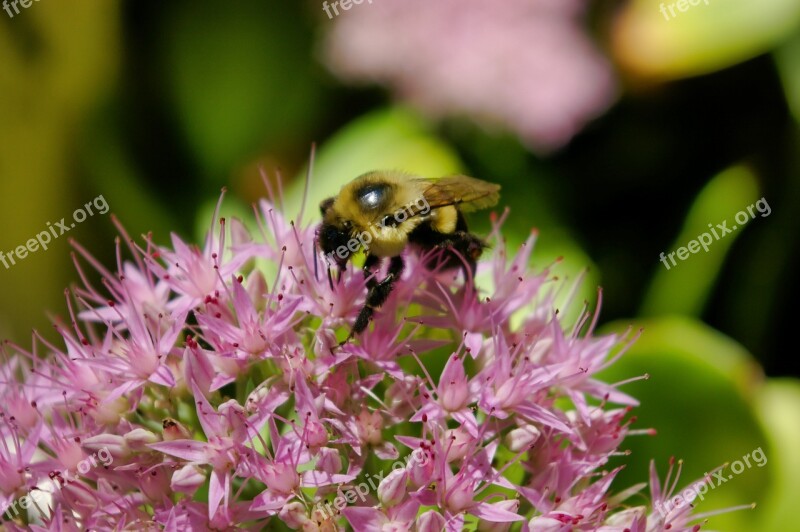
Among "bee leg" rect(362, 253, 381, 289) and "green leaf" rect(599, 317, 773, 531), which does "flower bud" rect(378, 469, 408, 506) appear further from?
"green leaf" rect(599, 317, 773, 531)

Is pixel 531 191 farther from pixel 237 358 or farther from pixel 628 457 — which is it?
Answer: pixel 237 358

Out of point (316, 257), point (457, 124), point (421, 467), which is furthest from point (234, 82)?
point (421, 467)

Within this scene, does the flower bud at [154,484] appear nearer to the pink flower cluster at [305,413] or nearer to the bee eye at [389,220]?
the pink flower cluster at [305,413]

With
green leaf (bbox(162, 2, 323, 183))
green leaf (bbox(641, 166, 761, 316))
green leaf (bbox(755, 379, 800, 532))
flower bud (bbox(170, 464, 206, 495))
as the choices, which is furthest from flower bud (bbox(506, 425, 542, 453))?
green leaf (bbox(162, 2, 323, 183))

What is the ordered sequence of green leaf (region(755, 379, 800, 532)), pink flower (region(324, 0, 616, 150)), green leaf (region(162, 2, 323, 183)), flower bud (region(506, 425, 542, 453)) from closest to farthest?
flower bud (region(506, 425, 542, 453)) < green leaf (region(755, 379, 800, 532)) < pink flower (region(324, 0, 616, 150)) < green leaf (region(162, 2, 323, 183))

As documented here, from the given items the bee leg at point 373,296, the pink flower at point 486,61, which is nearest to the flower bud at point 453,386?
the bee leg at point 373,296
